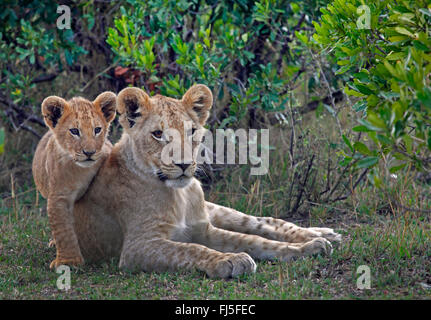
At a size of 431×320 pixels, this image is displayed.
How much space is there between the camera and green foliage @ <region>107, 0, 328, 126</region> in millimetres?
5938

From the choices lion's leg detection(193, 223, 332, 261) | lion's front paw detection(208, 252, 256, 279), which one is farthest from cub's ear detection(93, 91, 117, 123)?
lion's front paw detection(208, 252, 256, 279)

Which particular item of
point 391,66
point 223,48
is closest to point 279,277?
point 391,66

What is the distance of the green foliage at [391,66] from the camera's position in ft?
10.5

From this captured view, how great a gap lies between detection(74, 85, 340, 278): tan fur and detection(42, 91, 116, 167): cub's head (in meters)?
0.21

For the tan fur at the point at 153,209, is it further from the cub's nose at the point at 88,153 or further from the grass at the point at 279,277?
the cub's nose at the point at 88,153

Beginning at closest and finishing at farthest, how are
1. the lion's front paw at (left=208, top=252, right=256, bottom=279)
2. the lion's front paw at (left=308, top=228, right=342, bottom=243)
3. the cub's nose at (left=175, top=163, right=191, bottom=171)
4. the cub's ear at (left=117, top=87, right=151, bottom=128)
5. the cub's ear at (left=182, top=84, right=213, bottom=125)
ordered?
the lion's front paw at (left=208, top=252, right=256, bottom=279)
the cub's nose at (left=175, top=163, right=191, bottom=171)
the cub's ear at (left=117, top=87, right=151, bottom=128)
the cub's ear at (left=182, top=84, right=213, bottom=125)
the lion's front paw at (left=308, top=228, right=342, bottom=243)

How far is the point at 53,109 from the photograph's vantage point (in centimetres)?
489

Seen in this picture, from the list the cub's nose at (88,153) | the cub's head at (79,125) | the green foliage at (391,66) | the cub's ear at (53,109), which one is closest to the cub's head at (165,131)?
the cub's head at (79,125)

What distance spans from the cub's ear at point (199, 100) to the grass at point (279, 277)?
4.11ft

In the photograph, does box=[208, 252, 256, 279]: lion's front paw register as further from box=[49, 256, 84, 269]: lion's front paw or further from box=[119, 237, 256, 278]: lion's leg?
box=[49, 256, 84, 269]: lion's front paw

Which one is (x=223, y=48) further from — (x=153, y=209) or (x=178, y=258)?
(x=178, y=258)

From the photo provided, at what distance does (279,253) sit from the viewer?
4746 mm

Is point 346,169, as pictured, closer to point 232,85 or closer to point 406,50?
point 232,85
